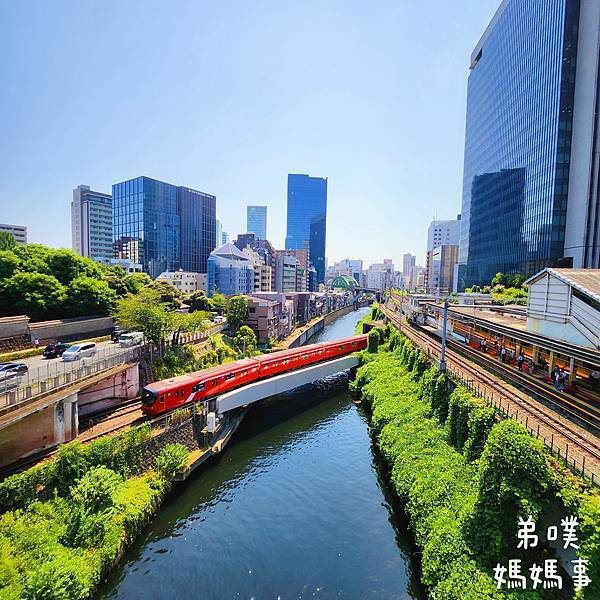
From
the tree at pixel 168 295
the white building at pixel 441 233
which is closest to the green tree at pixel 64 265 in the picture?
the tree at pixel 168 295

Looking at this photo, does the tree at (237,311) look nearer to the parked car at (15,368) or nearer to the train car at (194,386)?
the train car at (194,386)

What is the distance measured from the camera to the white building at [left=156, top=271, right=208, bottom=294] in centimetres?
8374

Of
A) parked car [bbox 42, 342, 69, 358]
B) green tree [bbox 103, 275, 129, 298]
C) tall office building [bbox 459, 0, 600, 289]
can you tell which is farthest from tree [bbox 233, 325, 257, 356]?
tall office building [bbox 459, 0, 600, 289]

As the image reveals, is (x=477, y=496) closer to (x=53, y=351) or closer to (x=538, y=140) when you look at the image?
(x=53, y=351)

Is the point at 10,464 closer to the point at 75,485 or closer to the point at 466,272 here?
the point at 75,485

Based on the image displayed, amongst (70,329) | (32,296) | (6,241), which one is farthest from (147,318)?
(6,241)

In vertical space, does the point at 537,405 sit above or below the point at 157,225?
below

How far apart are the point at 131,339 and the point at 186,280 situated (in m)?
58.5

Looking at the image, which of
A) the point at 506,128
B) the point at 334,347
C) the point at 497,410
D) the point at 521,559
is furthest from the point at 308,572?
the point at 506,128

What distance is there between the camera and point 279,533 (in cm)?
1664

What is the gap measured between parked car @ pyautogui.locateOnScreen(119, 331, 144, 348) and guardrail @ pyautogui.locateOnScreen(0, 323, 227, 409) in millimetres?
600

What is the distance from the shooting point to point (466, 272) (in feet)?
288

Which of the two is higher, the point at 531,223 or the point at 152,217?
the point at 152,217

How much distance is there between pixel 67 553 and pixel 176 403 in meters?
10.4
